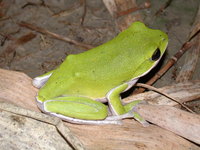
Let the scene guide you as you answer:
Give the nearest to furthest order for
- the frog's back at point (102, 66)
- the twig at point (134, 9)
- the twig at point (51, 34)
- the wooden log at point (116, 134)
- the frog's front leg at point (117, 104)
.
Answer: the wooden log at point (116, 134) → the frog's back at point (102, 66) → the frog's front leg at point (117, 104) → the twig at point (51, 34) → the twig at point (134, 9)


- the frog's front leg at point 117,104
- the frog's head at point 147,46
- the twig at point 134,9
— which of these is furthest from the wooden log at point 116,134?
the twig at point 134,9

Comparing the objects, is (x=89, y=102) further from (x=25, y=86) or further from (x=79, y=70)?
(x=25, y=86)

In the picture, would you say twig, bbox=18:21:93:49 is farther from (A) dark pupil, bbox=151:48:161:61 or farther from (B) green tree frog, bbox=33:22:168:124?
(A) dark pupil, bbox=151:48:161:61

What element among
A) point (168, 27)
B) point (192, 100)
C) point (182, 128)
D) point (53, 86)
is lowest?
point (192, 100)

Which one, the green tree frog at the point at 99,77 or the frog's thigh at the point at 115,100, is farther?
the frog's thigh at the point at 115,100

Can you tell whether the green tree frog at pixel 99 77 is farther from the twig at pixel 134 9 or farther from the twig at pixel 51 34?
the twig at pixel 134 9

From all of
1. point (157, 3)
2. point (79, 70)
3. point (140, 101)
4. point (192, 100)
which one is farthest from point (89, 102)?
point (157, 3)

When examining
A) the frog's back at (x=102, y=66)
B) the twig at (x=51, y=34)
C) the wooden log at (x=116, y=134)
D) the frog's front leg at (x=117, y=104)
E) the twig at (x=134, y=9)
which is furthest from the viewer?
the twig at (x=134, y=9)

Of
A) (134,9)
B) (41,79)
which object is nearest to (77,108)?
(41,79)
